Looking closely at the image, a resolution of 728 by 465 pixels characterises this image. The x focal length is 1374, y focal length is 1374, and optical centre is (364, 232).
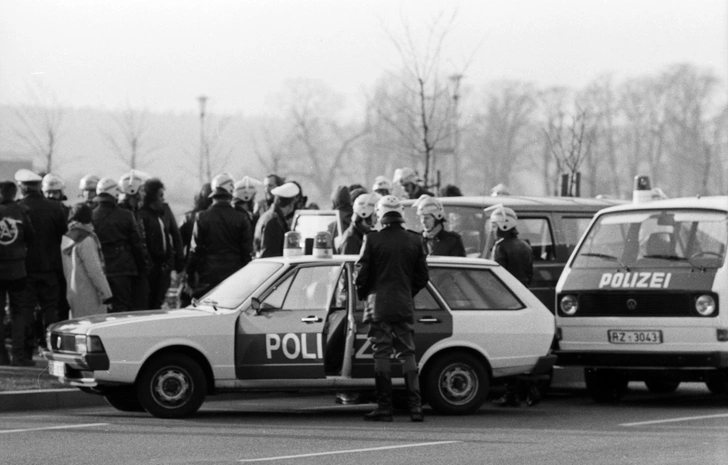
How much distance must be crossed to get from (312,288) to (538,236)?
3886 millimetres

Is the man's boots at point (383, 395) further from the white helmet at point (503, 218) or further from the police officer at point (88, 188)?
the police officer at point (88, 188)

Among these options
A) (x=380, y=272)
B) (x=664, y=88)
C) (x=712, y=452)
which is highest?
(x=664, y=88)

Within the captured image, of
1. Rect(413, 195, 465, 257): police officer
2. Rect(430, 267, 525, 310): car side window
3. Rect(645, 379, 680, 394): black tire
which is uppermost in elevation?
Rect(413, 195, 465, 257): police officer

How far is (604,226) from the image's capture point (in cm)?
1377

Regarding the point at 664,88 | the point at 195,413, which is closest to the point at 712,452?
the point at 195,413

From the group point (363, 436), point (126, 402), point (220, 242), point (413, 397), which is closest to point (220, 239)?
point (220, 242)

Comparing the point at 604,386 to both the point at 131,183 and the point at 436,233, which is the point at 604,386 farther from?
the point at 131,183

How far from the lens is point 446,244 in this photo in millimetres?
13336

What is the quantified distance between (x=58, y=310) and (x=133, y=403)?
4.12 m

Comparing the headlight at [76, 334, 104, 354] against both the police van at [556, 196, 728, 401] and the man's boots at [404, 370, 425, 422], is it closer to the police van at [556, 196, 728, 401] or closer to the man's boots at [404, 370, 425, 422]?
the man's boots at [404, 370, 425, 422]

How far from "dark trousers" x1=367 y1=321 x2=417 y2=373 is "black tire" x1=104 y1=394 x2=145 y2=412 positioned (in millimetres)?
2142

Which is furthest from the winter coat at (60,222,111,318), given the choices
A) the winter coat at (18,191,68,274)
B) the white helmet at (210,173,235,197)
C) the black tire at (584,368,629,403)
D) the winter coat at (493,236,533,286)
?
the black tire at (584,368,629,403)

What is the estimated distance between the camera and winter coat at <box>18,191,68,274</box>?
14555 millimetres

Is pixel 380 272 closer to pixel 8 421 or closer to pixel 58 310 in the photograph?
pixel 8 421
